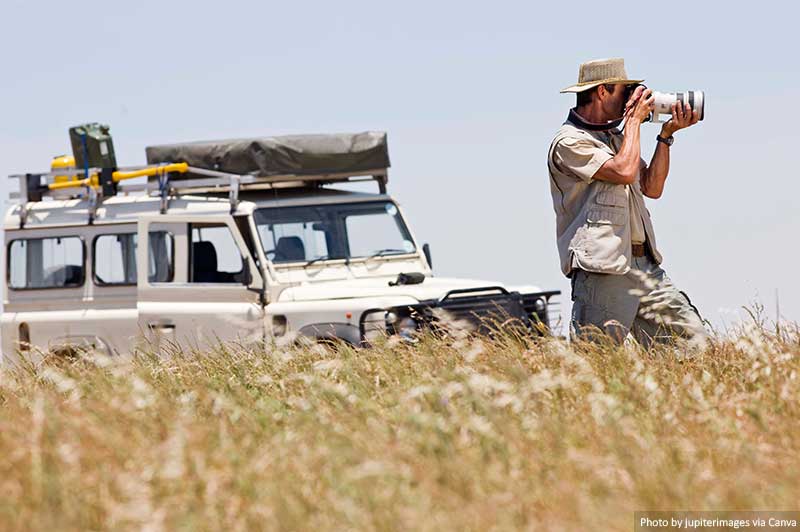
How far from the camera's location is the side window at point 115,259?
1177cm

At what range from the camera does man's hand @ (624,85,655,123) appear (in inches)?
256

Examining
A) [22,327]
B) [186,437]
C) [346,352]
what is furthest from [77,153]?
[186,437]

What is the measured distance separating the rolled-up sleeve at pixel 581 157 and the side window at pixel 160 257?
547 cm

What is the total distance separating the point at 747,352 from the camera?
585 centimetres

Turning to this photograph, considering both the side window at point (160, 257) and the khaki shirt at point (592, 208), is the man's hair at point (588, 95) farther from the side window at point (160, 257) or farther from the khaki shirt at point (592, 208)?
the side window at point (160, 257)

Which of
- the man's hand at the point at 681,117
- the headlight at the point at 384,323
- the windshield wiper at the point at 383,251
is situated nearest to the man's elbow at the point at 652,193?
the man's hand at the point at 681,117

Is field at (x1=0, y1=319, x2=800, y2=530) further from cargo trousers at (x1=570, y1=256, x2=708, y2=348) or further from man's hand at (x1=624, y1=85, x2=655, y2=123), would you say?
man's hand at (x1=624, y1=85, x2=655, y2=123)

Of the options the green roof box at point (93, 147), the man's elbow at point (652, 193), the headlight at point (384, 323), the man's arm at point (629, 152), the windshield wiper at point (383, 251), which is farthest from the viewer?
the green roof box at point (93, 147)

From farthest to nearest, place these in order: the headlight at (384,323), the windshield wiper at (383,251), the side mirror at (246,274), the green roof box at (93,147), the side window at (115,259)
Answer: the green roof box at (93,147)
the side window at (115,259)
the windshield wiper at (383,251)
the side mirror at (246,274)
the headlight at (384,323)

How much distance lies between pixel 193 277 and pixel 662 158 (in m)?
5.45

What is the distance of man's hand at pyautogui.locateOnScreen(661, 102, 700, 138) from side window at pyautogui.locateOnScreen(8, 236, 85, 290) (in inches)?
267

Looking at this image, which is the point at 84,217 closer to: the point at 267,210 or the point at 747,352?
the point at 267,210

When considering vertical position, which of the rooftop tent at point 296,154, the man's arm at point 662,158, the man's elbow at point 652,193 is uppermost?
the man's arm at point 662,158

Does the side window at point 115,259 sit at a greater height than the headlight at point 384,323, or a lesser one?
greater
